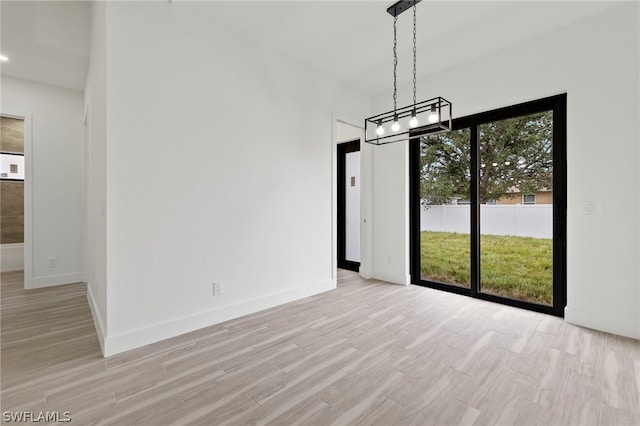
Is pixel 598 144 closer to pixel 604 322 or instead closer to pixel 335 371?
pixel 604 322

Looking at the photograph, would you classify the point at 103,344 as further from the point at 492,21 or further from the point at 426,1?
the point at 492,21

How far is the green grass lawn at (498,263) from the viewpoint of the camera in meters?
3.17

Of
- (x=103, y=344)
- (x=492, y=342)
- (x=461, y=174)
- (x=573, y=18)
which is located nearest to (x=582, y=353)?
(x=492, y=342)

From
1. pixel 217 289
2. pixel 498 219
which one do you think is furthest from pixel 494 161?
pixel 217 289

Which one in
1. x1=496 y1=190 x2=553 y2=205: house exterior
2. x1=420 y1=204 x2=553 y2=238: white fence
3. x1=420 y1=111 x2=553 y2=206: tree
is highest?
x1=420 y1=111 x2=553 y2=206: tree

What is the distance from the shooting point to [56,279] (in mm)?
4094

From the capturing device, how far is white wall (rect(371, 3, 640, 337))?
8.20 ft

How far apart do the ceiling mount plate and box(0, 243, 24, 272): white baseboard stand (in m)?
6.73

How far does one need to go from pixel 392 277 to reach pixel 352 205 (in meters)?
1.55

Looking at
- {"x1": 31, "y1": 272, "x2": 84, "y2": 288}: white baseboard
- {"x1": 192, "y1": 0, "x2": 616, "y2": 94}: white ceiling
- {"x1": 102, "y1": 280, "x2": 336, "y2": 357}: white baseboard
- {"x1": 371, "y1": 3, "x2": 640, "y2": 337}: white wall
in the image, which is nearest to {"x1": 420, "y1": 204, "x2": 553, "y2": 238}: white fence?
{"x1": 371, "y1": 3, "x2": 640, "y2": 337}: white wall

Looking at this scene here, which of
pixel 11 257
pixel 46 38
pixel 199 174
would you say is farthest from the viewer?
pixel 11 257

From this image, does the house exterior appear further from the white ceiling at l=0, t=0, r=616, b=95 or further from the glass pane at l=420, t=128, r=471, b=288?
the white ceiling at l=0, t=0, r=616, b=95

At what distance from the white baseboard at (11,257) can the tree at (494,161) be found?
268 inches

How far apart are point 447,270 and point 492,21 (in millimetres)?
2922
